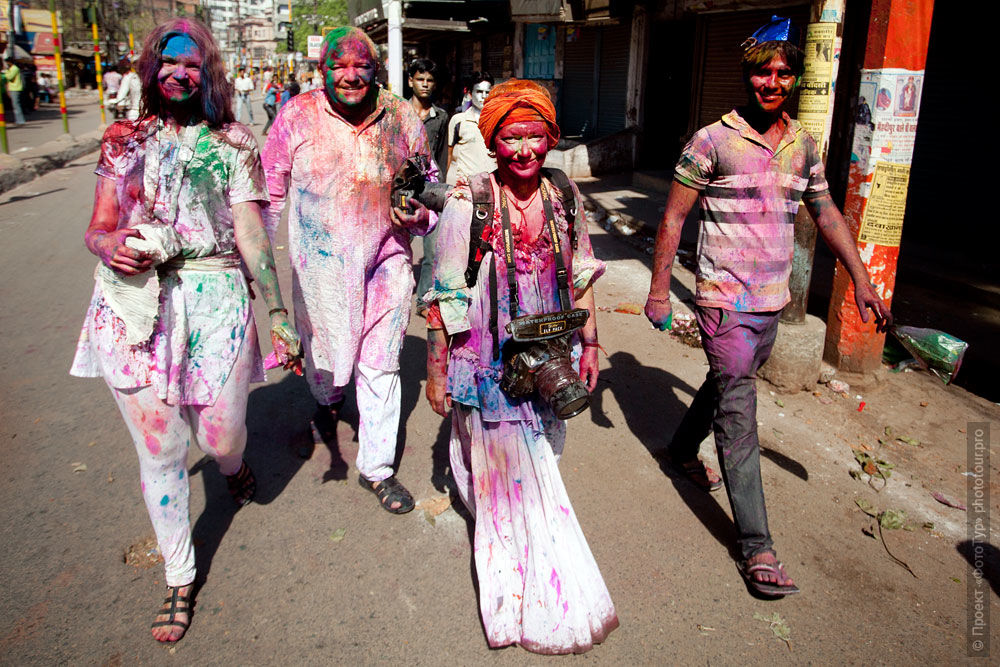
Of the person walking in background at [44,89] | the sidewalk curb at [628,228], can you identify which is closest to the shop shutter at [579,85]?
the sidewalk curb at [628,228]

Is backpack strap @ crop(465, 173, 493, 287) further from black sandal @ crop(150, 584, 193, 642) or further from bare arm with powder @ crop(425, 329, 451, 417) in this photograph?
black sandal @ crop(150, 584, 193, 642)

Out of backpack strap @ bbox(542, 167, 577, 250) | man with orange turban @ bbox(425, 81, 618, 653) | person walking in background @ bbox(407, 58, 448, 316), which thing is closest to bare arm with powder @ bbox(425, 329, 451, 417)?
man with orange turban @ bbox(425, 81, 618, 653)

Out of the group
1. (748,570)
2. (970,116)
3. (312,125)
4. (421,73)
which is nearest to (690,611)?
(748,570)

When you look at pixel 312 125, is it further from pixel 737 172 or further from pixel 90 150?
pixel 90 150

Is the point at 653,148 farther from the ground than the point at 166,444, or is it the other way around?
the point at 653,148

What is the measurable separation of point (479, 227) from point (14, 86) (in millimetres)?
23528

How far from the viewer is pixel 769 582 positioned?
2822 millimetres

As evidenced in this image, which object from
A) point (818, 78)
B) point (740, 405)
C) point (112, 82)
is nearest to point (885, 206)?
point (818, 78)

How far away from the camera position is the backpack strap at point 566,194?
2.55 meters

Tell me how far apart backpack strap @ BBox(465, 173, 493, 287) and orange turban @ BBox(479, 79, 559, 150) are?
0.62 feet

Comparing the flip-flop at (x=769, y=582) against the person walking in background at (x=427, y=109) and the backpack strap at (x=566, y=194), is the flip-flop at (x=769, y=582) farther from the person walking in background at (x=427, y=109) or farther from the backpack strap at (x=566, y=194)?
the person walking in background at (x=427, y=109)

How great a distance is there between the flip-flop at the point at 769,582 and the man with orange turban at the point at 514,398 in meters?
0.66

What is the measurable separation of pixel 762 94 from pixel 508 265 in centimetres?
143

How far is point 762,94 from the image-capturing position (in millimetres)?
2945
